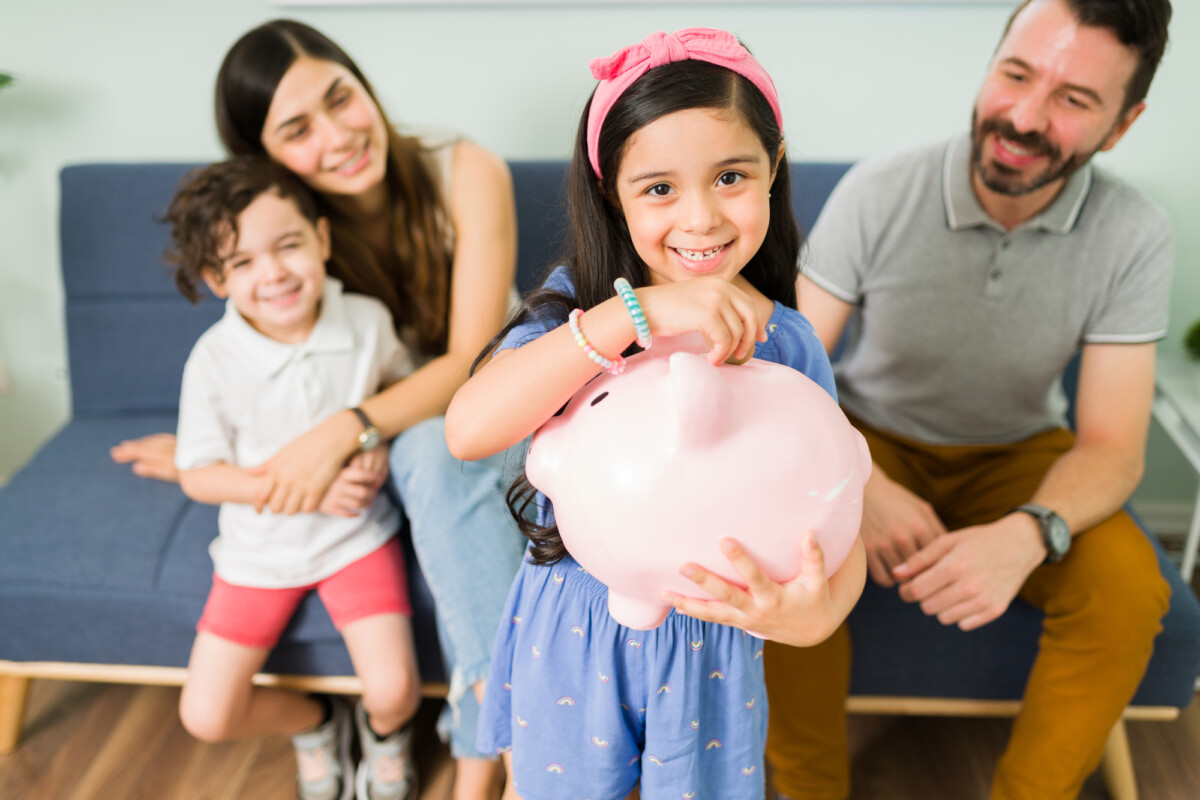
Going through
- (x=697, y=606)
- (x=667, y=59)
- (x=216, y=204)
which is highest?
(x=667, y=59)

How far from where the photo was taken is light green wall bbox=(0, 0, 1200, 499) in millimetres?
1848

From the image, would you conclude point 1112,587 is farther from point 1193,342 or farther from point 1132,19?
point 1132,19

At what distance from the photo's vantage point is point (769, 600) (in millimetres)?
756

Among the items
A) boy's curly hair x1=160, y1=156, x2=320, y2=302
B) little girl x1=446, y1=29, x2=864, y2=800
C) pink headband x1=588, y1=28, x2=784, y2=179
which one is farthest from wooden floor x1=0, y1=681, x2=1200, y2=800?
pink headband x1=588, y1=28, x2=784, y2=179

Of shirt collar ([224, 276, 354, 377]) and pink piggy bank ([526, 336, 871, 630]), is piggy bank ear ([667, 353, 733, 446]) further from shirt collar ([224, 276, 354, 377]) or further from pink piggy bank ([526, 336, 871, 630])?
shirt collar ([224, 276, 354, 377])

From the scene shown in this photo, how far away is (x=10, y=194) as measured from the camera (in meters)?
2.11

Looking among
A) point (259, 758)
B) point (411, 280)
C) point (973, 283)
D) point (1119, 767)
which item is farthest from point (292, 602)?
point (1119, 767)

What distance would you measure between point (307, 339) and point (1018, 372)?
1.26 meters

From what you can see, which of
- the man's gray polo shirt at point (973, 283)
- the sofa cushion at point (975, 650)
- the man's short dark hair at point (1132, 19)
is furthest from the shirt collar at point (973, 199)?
the sofa cushion at point (975, 650)

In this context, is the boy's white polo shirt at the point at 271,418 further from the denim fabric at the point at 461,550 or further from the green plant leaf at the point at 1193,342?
the green plant leaf at the point at 1193,342

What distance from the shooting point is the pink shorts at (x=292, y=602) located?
1396mm

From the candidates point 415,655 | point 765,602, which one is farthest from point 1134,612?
point 415,655

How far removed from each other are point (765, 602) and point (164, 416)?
1656 mm

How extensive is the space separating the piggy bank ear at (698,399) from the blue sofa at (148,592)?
837 millimetres
